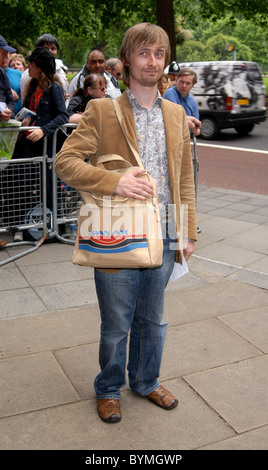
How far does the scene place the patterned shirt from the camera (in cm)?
257

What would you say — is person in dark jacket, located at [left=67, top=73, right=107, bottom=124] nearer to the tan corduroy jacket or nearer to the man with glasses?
the man with glasses

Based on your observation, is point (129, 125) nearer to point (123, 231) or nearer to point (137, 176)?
point (137, 176)

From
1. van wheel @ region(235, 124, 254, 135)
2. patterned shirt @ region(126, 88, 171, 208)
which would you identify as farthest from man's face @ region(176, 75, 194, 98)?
van wheel @ region(235, 124, 254, 135)

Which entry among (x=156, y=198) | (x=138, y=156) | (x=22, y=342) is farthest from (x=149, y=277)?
(x=22, y=342)

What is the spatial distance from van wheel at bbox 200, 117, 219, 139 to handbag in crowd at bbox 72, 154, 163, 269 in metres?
13.6

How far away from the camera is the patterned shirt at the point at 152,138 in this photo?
2.57 metres

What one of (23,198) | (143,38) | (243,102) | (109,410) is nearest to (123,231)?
(143,38)

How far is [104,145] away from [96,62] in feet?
16.1

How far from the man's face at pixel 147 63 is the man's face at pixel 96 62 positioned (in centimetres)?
479

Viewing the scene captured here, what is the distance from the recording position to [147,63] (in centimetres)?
247

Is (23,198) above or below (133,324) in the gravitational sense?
below

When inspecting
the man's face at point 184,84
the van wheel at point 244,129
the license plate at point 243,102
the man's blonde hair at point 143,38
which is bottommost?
the van wheel at point 244,129

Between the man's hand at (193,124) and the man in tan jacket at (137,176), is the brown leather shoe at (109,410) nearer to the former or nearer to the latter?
the man in tan jacket at (137,176)

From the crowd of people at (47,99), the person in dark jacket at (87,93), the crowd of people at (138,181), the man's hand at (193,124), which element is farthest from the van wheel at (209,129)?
the crowd of people at (138,181)
